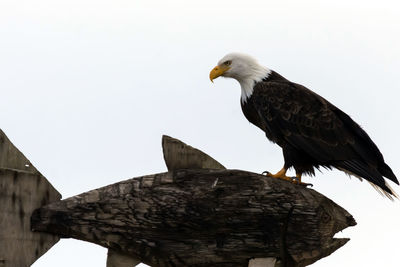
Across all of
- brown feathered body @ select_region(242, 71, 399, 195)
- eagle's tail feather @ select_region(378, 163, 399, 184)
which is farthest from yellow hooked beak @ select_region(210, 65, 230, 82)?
eagle's tail feather @ select_region(378, 163, 399, 184)

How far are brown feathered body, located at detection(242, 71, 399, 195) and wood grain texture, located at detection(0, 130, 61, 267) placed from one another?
2388mm

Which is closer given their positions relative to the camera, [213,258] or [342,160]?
[213,258]

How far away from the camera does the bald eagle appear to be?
5969 millimetres

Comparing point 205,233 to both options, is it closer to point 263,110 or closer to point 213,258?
point 213,258

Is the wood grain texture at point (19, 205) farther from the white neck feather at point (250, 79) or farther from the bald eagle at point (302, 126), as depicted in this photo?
the white neck feather at point (250, 79)

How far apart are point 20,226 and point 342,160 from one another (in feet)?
9.59

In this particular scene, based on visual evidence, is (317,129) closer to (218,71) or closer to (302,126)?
(302,126)

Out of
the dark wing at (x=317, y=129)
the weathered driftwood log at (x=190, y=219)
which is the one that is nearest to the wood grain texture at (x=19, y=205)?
the weathered driftwood log at (x=190, y=219)

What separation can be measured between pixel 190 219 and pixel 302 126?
2203 millimetres

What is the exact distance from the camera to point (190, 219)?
455cm

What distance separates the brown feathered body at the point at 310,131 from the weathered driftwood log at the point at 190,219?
1.41 metres

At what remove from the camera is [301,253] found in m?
4.63

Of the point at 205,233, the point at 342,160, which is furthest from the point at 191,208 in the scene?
the point at 342,160

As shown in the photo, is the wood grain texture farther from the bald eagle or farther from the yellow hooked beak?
the yellow hooked beak
